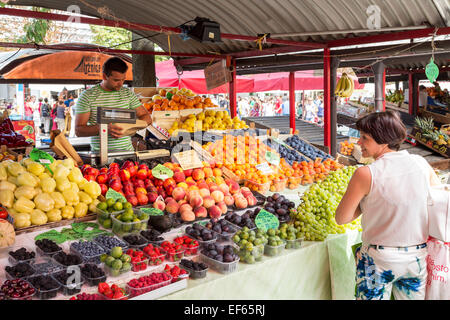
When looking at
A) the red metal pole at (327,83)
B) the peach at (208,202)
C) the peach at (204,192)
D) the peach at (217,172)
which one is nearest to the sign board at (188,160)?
the peach at (217,172)

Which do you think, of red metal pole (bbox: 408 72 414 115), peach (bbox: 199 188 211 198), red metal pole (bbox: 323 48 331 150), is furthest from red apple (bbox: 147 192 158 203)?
red metal pole (bbox: 408 72 414 115)

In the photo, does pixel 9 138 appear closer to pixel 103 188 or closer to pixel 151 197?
pixel 103 188

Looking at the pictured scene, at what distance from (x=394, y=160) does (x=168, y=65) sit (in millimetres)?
8703

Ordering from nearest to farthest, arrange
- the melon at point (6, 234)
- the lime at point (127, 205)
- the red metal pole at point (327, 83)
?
the melon at point (6, 234), the lime at point (127, 205), the red metal pole at point (327, 83)

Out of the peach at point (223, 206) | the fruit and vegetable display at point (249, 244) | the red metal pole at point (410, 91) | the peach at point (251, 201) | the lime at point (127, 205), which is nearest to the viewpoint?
the fruit and vegetable display at point (249, 244)

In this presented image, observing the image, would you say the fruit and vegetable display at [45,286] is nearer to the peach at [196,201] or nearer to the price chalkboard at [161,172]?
the peach at [196,201]

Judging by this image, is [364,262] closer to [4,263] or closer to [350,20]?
[4,263]

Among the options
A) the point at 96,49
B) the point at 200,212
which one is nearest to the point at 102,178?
the point at 200,212

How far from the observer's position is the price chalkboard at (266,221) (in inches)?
107

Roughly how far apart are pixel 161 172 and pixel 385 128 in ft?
5.84

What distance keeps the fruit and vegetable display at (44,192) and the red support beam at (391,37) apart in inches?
147

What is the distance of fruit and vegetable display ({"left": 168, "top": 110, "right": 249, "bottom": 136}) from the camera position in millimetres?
5195

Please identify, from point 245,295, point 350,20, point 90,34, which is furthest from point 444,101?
point 90,34

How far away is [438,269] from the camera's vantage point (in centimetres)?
212
